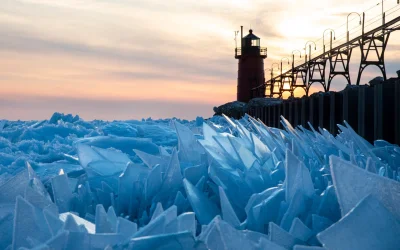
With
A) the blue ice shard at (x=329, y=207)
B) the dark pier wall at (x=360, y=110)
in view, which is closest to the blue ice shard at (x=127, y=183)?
the blue ice shard at (x=329, y=207)

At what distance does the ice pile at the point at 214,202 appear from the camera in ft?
1.90

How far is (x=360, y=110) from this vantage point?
7.53m

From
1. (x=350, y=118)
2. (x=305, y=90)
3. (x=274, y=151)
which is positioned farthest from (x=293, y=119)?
(x=305, y=90)

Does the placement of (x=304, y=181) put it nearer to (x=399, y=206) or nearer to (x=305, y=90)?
(x=399, y=206)

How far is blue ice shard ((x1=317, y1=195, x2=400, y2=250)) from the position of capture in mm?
559

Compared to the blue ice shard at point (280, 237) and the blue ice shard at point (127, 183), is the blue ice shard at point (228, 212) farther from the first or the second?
the blue ice shard at point (127, 183)

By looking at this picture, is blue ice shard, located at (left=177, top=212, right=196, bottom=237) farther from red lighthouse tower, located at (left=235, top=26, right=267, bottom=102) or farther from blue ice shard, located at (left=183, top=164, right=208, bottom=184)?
red lighthouse tower, located at (left=235, top=26, right=267, bottom=102)

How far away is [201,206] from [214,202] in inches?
2.9

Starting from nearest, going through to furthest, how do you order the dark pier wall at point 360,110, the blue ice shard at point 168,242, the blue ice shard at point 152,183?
1. the blue ice shard at point 168,242
2. the blue ice shard at point 152,183
3. the dark pier wall at point 360,110

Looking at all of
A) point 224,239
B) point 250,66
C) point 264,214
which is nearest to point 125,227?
point 224,239

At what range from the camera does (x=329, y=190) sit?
86cm

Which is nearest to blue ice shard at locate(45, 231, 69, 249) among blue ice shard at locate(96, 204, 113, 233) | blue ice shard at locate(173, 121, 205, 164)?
blue ice shard at locate(96, 204, 113, 233)

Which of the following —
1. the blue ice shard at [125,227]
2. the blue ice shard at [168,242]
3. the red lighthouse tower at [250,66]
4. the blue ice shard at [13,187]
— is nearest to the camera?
the blue ice shard at [168,242]

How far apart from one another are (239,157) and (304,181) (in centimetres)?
23
